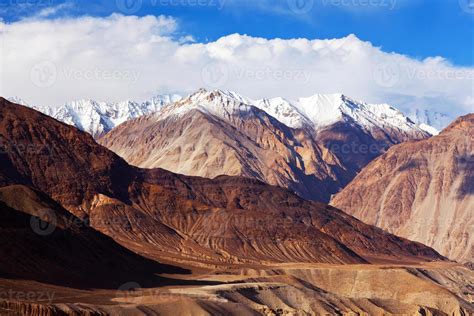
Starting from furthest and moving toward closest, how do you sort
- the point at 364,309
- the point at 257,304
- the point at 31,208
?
the point at 31,208 → the point at 364,309 → the point at 257,304

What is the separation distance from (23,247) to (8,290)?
96.4ft

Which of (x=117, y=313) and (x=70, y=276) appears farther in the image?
(x=70, y=276)

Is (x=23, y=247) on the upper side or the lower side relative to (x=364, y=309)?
upper

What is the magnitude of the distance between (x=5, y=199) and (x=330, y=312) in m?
70.1

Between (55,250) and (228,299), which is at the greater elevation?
(55,250)

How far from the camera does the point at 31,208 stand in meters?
187

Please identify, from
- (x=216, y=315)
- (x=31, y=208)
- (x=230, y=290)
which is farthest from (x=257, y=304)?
(x=31, y=208)

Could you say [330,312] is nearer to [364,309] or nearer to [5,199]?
[364,309]

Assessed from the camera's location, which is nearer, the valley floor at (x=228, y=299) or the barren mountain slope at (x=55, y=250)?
the valley floor at (x=228, y=299)

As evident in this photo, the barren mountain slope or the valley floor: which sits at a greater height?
the barren mountain slope

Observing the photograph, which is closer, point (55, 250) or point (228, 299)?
point (228, 299)

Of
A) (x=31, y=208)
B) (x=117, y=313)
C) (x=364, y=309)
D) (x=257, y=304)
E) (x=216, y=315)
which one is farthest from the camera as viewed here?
(x=31, y=208)

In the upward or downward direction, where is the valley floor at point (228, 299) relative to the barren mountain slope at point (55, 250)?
downward

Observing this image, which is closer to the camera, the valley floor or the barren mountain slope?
the valley floor
